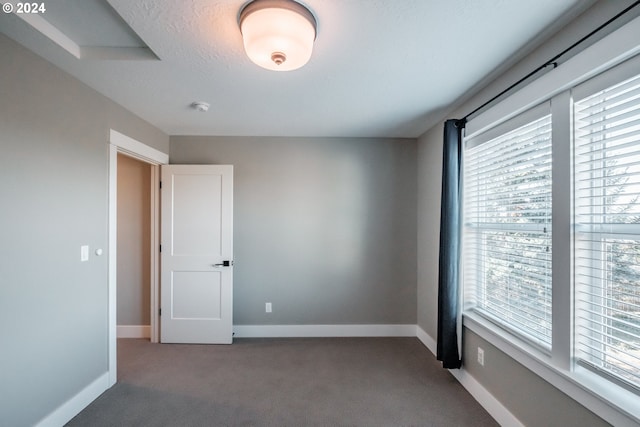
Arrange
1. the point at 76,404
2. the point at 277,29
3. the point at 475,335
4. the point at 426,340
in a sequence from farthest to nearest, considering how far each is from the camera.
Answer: the point at 426,340
the point at 475,335
the point at 76,404
the point at 277,29

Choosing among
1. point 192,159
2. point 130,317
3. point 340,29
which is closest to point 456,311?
point 340,29

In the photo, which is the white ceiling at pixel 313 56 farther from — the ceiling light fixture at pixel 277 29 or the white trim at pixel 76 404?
the white trim at pixel 76 404

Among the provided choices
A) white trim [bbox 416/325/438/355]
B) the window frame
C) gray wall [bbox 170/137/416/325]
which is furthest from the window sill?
gray wall [bbox 170/137/416/325]

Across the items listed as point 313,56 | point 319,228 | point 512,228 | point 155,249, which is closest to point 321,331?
point 319,228

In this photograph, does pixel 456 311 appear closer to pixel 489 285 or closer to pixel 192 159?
→ pixel 489 285

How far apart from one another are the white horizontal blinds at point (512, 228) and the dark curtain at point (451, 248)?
11 cm

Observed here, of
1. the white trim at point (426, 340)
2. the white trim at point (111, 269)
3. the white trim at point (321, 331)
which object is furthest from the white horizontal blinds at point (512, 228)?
the white trim at point (111, 269)

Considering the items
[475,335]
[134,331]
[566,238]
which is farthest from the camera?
[134,331]

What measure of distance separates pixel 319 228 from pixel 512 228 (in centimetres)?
211

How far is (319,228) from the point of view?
362cm

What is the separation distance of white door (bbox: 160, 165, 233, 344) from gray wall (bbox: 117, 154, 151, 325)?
14.2 inches

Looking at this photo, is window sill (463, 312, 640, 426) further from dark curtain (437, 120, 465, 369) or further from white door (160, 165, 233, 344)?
white door (160, 165, 233, 344)

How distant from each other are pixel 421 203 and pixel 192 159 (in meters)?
2.87

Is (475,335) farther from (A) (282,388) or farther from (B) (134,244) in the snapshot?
(B) (134,244)
